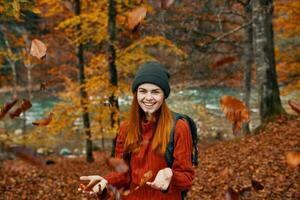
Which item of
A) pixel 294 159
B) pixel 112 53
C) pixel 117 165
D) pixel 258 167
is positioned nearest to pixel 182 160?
pixel 117 165

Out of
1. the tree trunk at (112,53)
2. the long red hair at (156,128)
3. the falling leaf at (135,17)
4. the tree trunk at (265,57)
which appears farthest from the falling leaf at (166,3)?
the tree trunk at (112,53)

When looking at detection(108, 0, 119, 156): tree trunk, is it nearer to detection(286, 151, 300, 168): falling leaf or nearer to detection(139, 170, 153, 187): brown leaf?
detection(139, 170, 153, 187): brown leaf

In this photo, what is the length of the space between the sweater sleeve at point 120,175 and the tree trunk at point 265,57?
7.33 metres

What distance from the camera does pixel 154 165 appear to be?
107 inches

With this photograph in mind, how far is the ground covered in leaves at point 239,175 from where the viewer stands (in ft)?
22.2

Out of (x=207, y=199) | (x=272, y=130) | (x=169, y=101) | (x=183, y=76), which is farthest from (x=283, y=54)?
(x=169, y=101)

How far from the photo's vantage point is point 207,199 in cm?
705

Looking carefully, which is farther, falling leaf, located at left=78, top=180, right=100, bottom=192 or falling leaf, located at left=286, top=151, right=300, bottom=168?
falling leaf, located at left=78, top=180, right=100, bottom=192

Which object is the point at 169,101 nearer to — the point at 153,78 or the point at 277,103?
the point at 277,103

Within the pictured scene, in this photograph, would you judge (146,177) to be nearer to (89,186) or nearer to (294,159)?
(89,186)

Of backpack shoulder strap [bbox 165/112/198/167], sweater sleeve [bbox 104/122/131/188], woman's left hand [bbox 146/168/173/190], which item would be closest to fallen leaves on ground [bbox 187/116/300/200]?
backpack shoulder strap [bbox 165/112/198/167]

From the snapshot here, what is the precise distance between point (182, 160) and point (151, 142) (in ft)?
0.87

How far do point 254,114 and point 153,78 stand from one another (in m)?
22.9

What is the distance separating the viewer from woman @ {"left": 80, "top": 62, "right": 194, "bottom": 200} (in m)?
2.60
